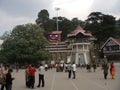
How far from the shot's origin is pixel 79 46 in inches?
4193

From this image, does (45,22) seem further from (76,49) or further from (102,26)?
(102,26)

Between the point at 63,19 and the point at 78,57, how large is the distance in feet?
110

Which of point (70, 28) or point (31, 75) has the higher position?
point (70, 28)

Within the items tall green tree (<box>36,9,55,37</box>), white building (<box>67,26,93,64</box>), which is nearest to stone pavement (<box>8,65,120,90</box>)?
white building (<box>67,26,93,64</box>)

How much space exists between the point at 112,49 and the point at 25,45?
2338 cm

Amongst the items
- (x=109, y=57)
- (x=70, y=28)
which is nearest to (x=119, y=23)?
(x=70, y=28)

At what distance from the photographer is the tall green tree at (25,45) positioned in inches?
3369

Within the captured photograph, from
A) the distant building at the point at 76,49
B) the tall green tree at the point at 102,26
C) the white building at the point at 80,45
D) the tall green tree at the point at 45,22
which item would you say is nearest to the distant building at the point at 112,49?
the tall green tree at the point at 102,26

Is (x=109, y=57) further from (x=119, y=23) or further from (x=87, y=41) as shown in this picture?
(x=119, y=23)

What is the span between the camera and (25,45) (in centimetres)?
8594

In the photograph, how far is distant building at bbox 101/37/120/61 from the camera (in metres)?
94.2

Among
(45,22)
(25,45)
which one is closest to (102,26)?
(25,45)

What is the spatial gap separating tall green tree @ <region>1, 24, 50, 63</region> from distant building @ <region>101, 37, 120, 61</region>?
17388mm

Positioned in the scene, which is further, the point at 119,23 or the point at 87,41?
the point at 119,23
